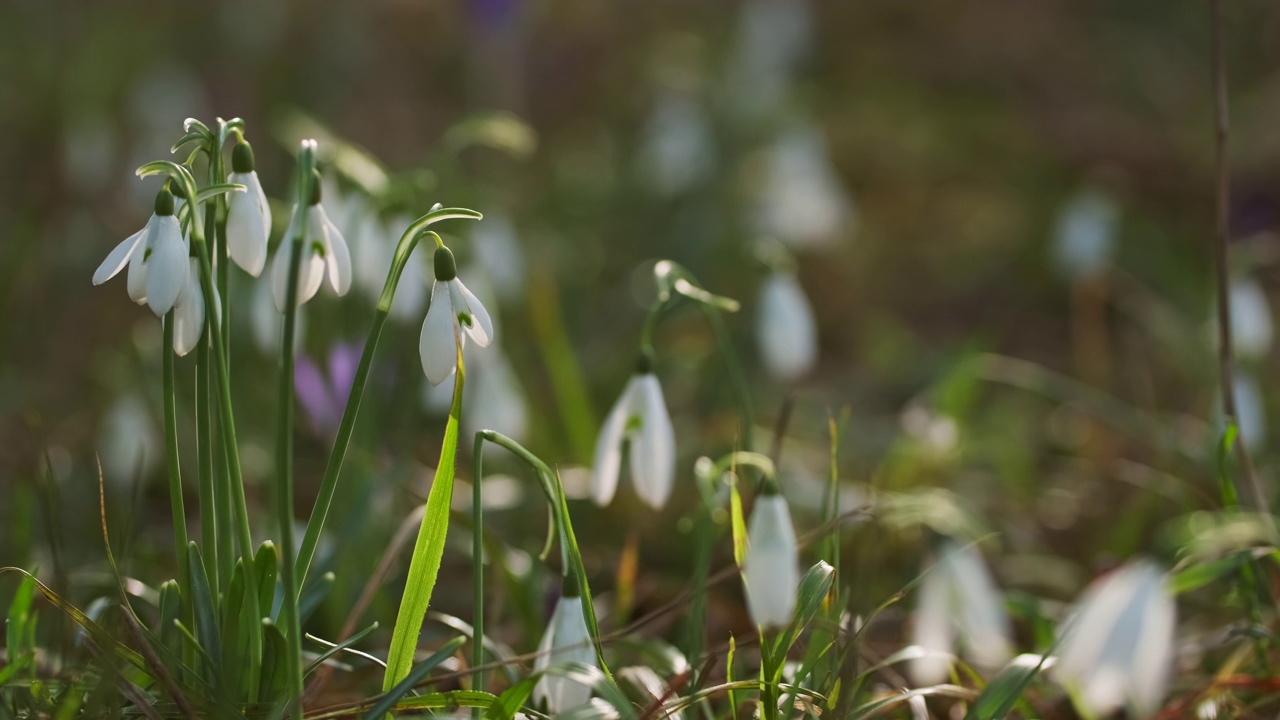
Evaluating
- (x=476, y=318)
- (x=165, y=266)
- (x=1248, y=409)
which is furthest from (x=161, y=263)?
(x=1248, y=409)

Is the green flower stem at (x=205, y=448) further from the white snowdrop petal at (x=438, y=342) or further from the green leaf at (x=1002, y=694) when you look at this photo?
the green leaf at (x=1002, y=694)

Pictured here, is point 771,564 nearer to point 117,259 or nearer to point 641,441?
point 641,441

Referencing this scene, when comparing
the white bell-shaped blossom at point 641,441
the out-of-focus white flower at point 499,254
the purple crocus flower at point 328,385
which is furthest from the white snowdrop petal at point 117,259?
the out-of-focus white flower at point 499,254

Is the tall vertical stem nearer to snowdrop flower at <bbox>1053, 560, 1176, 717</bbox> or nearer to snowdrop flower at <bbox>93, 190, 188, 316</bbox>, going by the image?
snowdrop flower at <bbox>1053, 560, 1176, 717</bbox>

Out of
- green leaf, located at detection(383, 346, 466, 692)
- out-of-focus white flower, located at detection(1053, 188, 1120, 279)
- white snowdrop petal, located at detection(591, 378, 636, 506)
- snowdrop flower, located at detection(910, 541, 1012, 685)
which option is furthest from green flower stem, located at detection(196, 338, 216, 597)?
out-of-focus white flower, located at detection(1053, 188, 1120, 279)

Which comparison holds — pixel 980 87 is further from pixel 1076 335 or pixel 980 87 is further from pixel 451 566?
pixel 451 566
